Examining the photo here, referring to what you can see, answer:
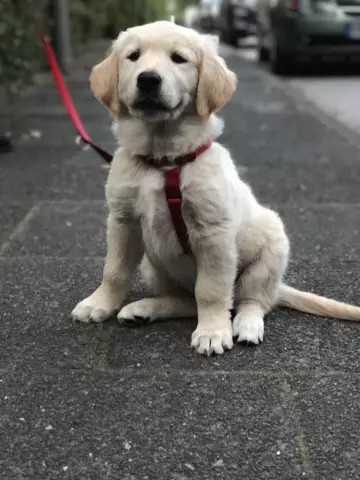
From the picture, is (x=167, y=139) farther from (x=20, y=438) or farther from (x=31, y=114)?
(x=31, y=114)

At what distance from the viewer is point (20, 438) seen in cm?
253

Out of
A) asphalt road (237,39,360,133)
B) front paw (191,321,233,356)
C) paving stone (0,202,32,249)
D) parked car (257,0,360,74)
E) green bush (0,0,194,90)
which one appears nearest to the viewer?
front paw (191,321,233,356)

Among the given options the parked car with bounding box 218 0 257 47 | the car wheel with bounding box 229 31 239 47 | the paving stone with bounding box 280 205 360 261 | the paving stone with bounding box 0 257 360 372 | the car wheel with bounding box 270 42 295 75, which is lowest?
Result: the car wheel with bounding box 229 31 239 47

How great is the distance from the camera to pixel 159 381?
2.93 metres

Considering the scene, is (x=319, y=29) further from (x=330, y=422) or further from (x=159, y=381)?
(x=330, y=422)

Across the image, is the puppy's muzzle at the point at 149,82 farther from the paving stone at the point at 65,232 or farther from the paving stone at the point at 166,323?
the paving stone at the point at 65,232

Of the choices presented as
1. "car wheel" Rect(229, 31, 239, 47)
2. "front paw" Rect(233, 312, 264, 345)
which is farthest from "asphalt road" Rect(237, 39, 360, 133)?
"car wheel" Rect(229, 31, 239, 47)

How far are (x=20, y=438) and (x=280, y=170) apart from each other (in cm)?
487

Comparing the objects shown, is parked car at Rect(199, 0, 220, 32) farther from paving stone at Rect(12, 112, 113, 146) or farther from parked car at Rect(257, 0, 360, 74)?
paving stone at Rect(12, 112, 113, 146)

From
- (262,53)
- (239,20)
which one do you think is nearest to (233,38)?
(239,20)

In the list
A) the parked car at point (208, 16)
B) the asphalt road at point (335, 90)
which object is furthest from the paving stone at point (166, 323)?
the parked car at point (208, 16)

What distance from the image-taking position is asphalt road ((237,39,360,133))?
398 inches

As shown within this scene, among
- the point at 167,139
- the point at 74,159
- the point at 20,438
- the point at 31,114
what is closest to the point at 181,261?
the point at 167,139

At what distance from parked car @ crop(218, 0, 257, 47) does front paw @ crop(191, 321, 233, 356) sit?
21.9 meters
